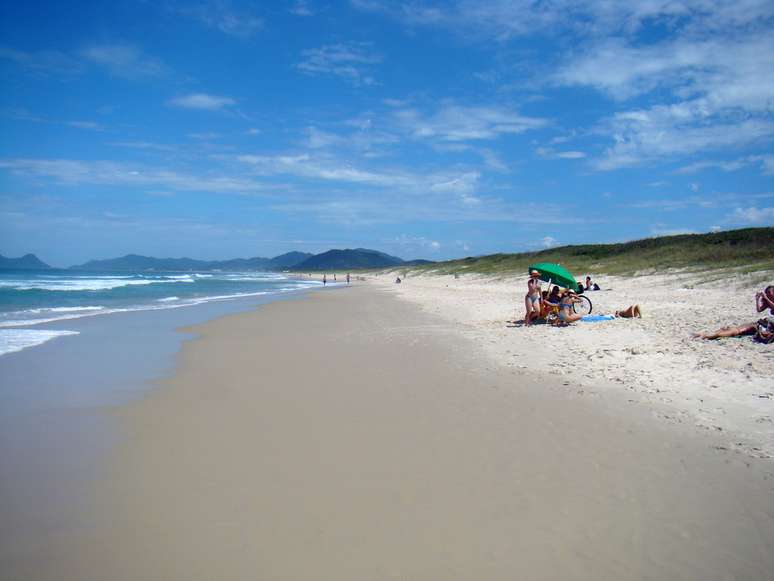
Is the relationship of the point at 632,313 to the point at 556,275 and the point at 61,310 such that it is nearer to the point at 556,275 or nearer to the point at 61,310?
the point at 556,275

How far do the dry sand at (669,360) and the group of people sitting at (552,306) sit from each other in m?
0.41

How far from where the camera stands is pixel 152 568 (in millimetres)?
3438

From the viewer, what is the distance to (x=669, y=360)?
29.1ft

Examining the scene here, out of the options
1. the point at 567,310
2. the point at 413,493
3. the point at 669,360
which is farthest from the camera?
the point at 567,310

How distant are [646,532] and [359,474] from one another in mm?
2560

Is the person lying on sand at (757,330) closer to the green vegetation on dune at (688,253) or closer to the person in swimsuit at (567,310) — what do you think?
the person in swimsuit at (567,310)

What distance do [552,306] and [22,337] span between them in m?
14.9

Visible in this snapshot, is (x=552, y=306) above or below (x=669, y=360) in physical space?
above

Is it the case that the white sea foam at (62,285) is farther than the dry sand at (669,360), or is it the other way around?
the white sea foam at (62,285)

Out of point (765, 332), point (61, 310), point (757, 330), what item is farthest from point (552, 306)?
point (61, 310)

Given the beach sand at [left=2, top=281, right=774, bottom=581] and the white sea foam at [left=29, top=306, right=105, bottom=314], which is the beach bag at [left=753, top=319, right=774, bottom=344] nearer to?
the beach sand at [left=2, top=281, right=774, bottom=581]

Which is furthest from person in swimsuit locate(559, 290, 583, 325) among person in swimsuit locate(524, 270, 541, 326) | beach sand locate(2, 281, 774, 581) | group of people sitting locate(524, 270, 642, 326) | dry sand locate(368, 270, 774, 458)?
beach sand locate(2, 281, 774, 581)

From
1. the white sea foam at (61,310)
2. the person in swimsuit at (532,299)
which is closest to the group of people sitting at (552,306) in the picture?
the person in swimsuit at (532,299)

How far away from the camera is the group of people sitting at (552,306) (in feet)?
46.2
